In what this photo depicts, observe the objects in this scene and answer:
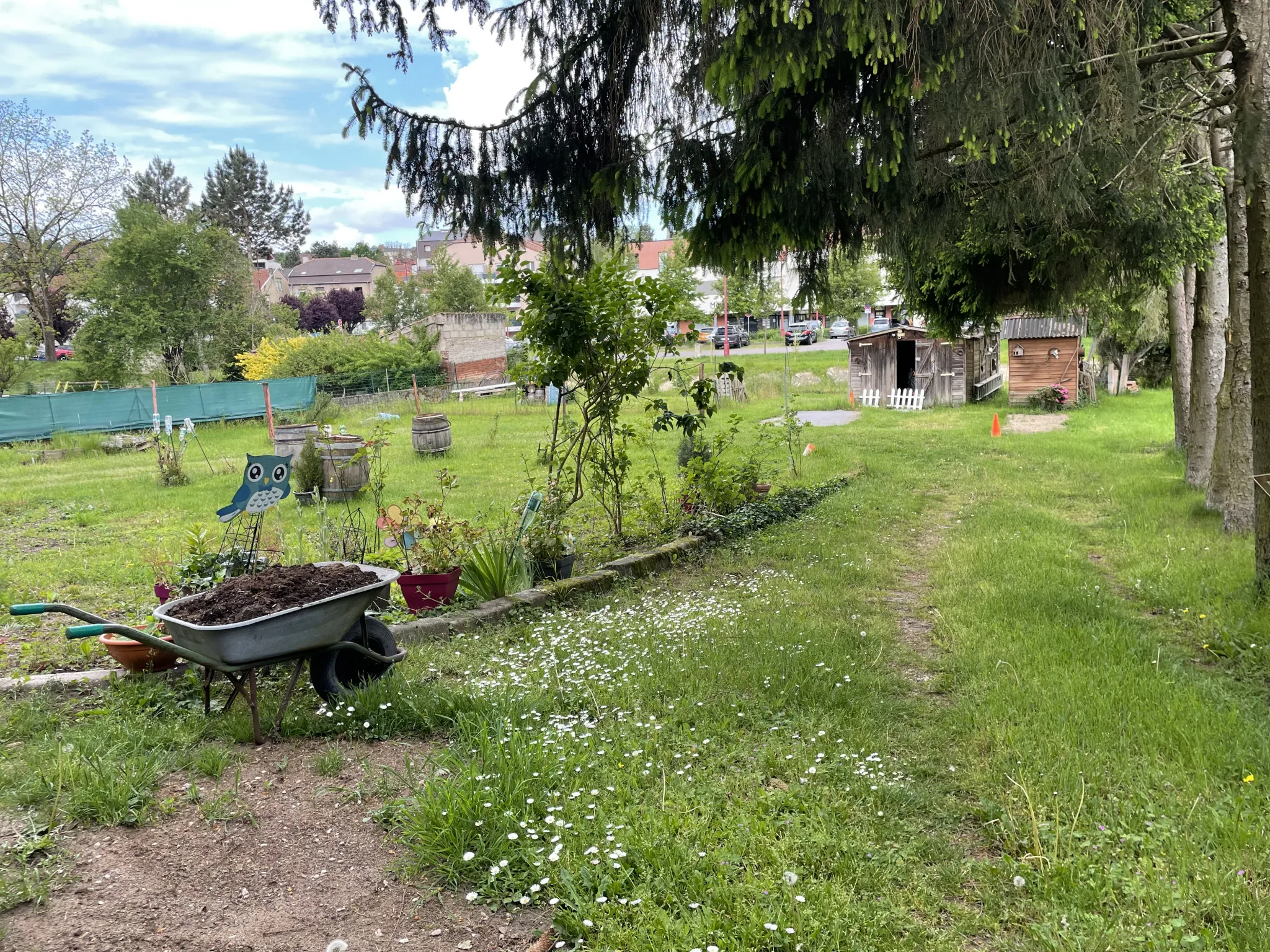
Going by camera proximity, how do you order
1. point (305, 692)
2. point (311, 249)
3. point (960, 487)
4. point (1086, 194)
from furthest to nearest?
point (311, 249) → point (960, 487) → point (1086, 194) → point (305, 692)

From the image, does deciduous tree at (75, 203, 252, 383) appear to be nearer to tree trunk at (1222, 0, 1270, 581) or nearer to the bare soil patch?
the bare soil patch

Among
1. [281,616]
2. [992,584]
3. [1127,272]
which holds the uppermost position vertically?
[1127,272]

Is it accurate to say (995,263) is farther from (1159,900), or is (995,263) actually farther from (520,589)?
(1159,900)

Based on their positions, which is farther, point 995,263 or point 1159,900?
point 995,263

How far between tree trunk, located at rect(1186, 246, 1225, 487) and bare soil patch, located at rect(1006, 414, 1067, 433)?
8.07m

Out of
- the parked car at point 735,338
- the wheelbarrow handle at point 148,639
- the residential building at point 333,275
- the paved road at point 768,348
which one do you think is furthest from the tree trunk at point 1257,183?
the residential building at point 333,275

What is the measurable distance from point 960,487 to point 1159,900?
28.9 ft

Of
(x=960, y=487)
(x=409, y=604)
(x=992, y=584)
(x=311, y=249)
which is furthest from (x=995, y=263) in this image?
(x=311, y=249)

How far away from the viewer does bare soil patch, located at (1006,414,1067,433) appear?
17531 mm

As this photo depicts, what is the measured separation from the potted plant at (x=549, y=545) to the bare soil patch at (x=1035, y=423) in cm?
1399

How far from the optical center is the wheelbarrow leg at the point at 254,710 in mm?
3418

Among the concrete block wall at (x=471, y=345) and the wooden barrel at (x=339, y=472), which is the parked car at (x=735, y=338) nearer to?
the concrete block wall at (x=471, y=345)

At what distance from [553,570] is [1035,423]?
1650 cm

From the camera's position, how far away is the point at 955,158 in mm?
5578
